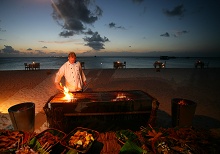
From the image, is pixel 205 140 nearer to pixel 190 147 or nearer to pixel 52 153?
pixel 190 147

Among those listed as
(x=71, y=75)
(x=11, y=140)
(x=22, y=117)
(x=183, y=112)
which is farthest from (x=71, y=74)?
(x=183, y=112)

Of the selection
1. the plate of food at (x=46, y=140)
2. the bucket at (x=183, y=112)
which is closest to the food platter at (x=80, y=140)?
the plate of food at (x=46, y=140)

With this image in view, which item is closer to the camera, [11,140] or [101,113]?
[11,140]

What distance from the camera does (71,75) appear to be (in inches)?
211

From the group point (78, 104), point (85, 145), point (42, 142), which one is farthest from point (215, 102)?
point (42, 142)

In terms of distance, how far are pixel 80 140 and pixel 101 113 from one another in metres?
1.47

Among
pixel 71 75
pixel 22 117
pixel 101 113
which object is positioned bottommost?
pixel 22 117

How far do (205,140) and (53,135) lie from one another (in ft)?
8.70

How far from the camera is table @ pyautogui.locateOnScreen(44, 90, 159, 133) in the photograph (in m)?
3.77

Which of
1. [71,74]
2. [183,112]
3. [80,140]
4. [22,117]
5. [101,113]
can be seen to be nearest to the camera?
[80,140]

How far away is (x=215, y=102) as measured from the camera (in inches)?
308

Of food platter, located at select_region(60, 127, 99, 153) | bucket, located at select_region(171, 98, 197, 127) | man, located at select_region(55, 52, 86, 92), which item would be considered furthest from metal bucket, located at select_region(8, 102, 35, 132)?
bucket, located at select_region(171, 98, 197, 127)

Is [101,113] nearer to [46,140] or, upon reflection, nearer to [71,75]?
[46,140]

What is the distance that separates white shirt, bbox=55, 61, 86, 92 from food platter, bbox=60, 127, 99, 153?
2.92 metres
